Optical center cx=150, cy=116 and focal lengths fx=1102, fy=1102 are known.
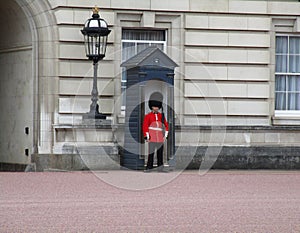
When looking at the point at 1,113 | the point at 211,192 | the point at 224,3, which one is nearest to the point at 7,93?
the point at 1,113

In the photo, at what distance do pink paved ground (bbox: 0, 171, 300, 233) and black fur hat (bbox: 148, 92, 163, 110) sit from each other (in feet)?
7.23

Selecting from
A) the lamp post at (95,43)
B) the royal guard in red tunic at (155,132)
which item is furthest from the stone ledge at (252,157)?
the lamp post at (95,43)

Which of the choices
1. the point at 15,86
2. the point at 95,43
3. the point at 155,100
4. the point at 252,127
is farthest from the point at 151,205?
the point at 15,86

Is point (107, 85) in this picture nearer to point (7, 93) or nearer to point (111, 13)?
point (111, 13)

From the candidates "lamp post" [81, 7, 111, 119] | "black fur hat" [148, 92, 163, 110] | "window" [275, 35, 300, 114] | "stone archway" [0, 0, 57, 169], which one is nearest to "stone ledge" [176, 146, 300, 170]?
"window" [275, 35, 300, 114]

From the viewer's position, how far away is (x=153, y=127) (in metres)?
22.2

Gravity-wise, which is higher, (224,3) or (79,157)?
(224,3)

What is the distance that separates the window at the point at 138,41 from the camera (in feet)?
79.5

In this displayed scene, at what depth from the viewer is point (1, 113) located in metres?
26.4

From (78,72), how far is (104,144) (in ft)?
5.80

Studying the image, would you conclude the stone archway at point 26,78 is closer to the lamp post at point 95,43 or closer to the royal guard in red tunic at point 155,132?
the lamp post at point 95,43

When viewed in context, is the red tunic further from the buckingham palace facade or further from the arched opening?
the arched opening

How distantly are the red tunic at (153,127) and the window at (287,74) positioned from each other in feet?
12.7

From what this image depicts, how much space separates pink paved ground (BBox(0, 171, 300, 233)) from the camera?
13.0 m
